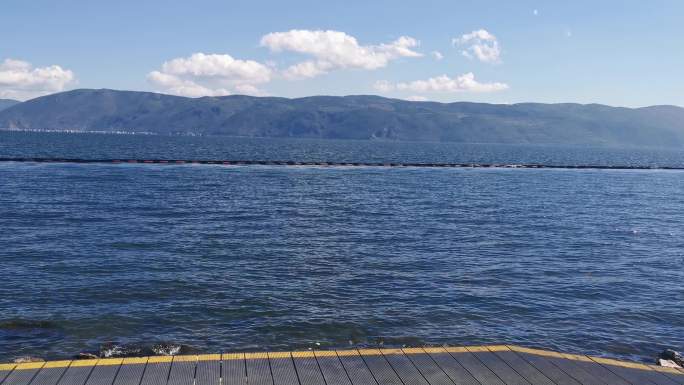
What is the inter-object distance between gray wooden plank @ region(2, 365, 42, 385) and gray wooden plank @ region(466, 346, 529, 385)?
1409 centimetres

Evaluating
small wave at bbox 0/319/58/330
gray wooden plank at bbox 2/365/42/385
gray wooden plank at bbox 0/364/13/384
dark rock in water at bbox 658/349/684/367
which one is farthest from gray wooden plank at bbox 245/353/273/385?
Result: dark rock in water at bbox 658/349/684/367

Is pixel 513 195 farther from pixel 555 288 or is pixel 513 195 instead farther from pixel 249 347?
pixel 249 347

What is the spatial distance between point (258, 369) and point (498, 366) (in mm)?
7858

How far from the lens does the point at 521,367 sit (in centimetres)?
1870

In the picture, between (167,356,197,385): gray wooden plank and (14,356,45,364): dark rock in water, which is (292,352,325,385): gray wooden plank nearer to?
(167,356,197,385): gray wooden plank

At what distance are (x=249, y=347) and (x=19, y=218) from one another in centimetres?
3993

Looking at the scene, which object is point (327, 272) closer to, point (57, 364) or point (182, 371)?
point (182, 371)

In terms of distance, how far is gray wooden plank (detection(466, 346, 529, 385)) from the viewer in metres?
17.6

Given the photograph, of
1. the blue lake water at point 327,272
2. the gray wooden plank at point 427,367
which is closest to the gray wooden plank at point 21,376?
the blue lake water at point 327,272

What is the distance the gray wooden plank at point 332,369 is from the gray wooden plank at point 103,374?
20.6ft

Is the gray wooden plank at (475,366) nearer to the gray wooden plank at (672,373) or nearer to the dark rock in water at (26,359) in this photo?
the gray wooden plank at (672,373)

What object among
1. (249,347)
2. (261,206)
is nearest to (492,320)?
(249,347)

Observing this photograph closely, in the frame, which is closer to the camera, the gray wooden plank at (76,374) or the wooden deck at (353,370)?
the gray wooden plank at (76,374)

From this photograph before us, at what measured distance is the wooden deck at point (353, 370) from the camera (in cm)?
1689
